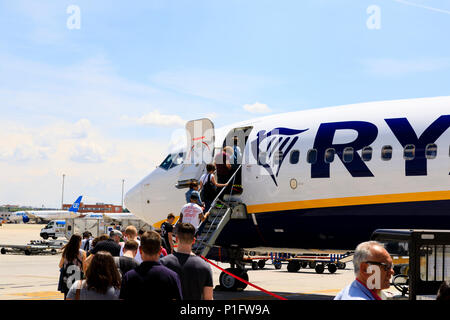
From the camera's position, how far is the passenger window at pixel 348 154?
1512 centimetres

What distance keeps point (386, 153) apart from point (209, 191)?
17.5 feet

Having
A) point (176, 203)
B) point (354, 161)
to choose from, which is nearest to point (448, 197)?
point (354, 161)

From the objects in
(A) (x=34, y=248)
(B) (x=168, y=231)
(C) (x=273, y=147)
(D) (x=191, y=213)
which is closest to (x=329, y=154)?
(C) (x=273, y=147)

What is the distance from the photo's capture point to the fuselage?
14000 mm

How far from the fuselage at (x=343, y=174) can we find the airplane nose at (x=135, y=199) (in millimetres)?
3581

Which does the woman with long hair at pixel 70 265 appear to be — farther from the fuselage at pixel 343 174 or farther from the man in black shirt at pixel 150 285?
the fuselage at pixel 343 174

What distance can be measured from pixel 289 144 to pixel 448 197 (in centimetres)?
471

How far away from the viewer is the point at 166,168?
20.1m

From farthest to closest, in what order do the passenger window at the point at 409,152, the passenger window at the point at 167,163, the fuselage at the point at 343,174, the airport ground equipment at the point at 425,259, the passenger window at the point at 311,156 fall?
the passenger window at the point at 167,163 < the passenger window at the point at 311,156 < the passenger window at the point at 409,152 < the fuselage at the point at 343,174 < the airport ground equipment at the point at 425,259

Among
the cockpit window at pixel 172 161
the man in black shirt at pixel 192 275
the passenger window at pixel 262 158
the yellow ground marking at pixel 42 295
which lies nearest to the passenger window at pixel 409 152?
the passenger window at pixel 262 158

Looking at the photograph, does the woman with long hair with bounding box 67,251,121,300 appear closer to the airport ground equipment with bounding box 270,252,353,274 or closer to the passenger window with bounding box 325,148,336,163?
the passenger window with bounding box 325,148,336,163

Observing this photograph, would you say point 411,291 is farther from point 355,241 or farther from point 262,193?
point 262,193

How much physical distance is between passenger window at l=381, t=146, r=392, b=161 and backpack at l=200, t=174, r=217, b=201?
5002 mm

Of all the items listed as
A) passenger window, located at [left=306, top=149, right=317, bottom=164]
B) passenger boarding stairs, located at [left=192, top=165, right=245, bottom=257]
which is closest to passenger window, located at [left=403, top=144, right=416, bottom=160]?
passenger window, located at [left=306, top=149, right=317, bottom=164]
